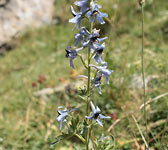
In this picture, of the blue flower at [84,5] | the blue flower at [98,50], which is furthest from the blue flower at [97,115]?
the blue flower at [84,5]

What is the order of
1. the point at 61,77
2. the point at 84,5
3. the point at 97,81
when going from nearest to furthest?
the point at 84,5, the point at 97,81, the point at 61,77

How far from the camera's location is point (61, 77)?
436 cm

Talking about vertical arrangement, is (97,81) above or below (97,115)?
above

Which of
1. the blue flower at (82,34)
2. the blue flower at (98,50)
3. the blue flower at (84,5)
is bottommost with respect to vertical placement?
the blue flower at (98,50)

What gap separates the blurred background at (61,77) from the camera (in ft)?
9.27

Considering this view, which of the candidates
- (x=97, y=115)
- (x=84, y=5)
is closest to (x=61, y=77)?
(x=97, y=115)

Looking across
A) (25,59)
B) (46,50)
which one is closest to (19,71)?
(25,59)

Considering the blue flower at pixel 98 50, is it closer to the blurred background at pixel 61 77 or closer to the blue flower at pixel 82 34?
the blue flower at pixel 82 34

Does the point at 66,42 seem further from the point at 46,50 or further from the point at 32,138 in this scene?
the point at 32,138

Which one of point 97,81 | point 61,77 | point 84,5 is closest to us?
point 84,5

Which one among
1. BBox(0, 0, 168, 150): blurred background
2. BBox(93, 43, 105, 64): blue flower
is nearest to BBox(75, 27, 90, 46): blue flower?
BBox(93, 43, 105, 64): blue flower

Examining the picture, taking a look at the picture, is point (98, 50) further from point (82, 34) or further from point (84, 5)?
point (84, 5)

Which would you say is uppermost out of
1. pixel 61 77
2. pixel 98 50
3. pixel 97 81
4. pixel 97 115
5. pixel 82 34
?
pixel 61 77

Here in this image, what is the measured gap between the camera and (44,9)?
7289 millimetres
